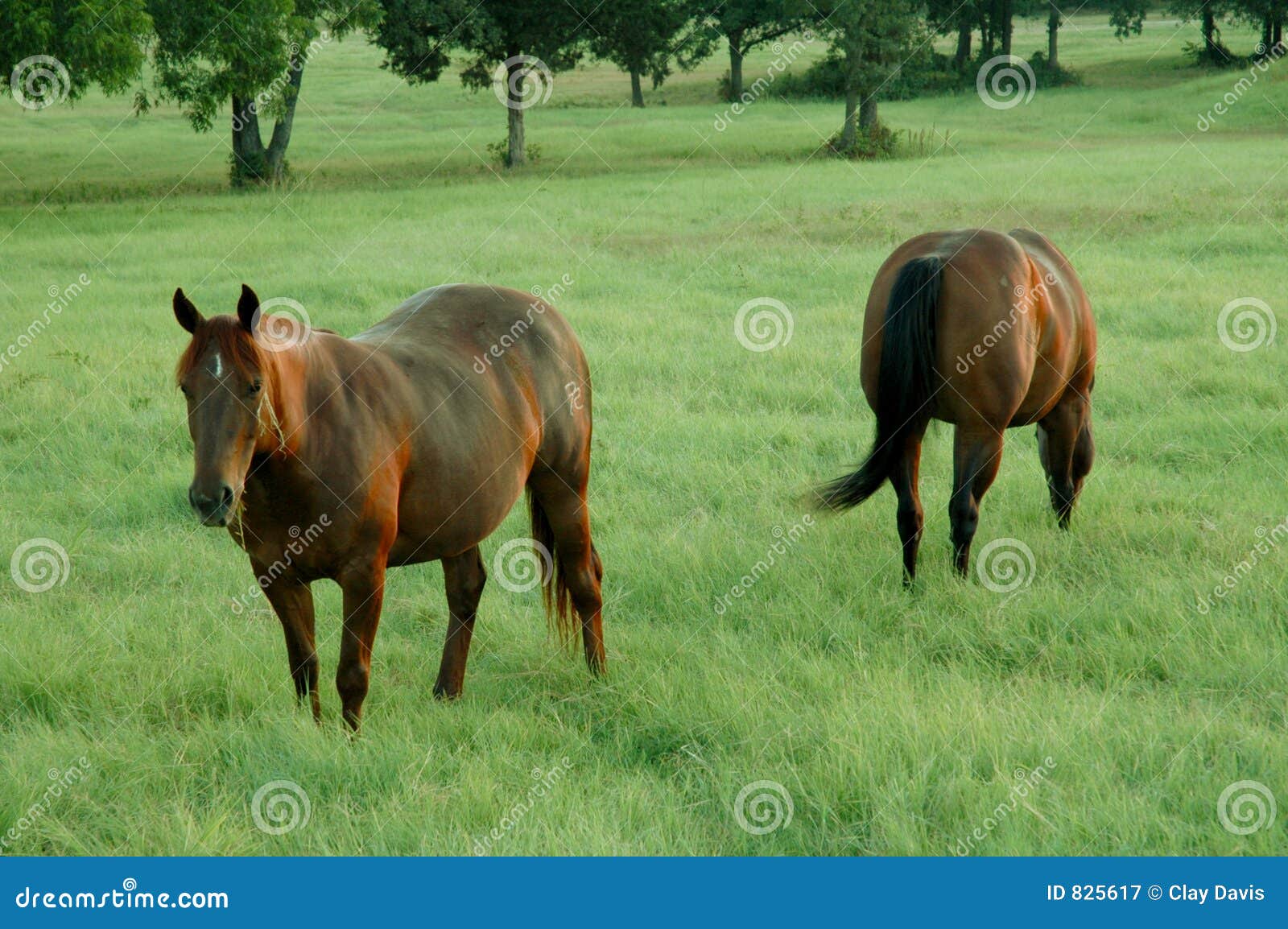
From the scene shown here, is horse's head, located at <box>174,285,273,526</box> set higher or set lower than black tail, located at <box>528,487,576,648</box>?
higher

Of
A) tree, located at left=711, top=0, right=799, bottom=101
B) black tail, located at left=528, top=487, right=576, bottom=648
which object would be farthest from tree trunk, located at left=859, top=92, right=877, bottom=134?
black tail, located at left=528, top=487, right=576, bottom=648

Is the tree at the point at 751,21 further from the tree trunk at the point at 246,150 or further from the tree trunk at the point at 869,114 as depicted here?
the tree trunk at the point at 246,150

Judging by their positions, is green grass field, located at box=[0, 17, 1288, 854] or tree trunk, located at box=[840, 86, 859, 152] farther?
tree trunk, located at box=[840, 86, 859, 152]

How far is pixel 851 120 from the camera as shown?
29234 mm

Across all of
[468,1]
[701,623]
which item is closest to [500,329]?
[701,623]

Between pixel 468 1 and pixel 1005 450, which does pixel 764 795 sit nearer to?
pixel 1005 450

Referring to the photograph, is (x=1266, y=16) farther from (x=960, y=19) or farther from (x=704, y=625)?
(x=704, y=625)

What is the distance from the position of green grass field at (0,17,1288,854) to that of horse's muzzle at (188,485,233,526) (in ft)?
3.20

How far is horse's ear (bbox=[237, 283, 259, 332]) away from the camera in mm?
3176

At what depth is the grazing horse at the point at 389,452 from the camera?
3.20m

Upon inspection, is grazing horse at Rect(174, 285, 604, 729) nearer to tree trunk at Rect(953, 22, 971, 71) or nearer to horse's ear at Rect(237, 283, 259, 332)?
horse's ear at Rect(237, 283, 259, 332)

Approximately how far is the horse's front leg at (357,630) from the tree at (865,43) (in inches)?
1067

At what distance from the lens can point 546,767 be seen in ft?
12.7

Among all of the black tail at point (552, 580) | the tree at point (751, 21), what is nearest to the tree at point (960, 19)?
the tree at point (751, 21)
